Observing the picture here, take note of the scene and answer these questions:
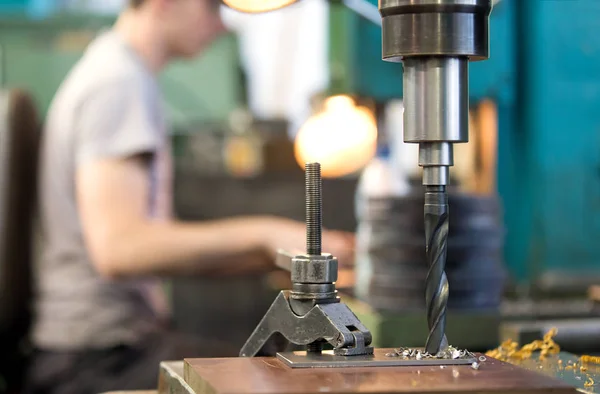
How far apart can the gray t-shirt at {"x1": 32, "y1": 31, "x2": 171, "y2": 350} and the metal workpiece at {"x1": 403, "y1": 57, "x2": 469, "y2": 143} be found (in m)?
1.24

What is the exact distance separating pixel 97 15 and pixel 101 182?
9.20 ft

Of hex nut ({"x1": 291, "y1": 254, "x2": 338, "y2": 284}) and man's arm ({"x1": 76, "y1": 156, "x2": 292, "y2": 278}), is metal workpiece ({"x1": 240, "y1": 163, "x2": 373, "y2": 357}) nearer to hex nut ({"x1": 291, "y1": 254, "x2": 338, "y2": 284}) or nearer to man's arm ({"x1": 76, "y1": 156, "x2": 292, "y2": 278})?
hex nut ({"x1": 291, "y1": 254, "x2": 338, "y2": 284})

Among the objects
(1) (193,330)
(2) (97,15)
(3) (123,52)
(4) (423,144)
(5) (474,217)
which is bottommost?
(1) (193,330)

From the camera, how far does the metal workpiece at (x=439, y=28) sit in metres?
0.81

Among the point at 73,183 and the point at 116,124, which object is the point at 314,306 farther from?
the point at 73,183

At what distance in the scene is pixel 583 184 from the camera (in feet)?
7.55

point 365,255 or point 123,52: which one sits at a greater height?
point 123,52

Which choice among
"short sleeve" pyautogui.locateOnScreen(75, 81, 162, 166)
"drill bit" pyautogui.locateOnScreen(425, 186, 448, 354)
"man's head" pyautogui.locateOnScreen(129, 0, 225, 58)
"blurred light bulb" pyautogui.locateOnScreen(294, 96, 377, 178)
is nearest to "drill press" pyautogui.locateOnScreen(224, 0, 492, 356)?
"drill bit" pyautogui.locateOnScreen(425, 186, 448, 354)

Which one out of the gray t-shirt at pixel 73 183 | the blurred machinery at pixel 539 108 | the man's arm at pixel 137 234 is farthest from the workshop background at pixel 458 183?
the man's arm at pixel 137 234

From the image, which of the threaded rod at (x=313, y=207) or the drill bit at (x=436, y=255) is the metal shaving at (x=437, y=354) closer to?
the drill bit at (x=436, y=255)

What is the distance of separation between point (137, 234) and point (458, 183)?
1.08 metres

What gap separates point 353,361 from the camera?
785mm

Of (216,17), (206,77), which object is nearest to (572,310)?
(216,17)

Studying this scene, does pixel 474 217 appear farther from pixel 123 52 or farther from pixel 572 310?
pixel 123 52
